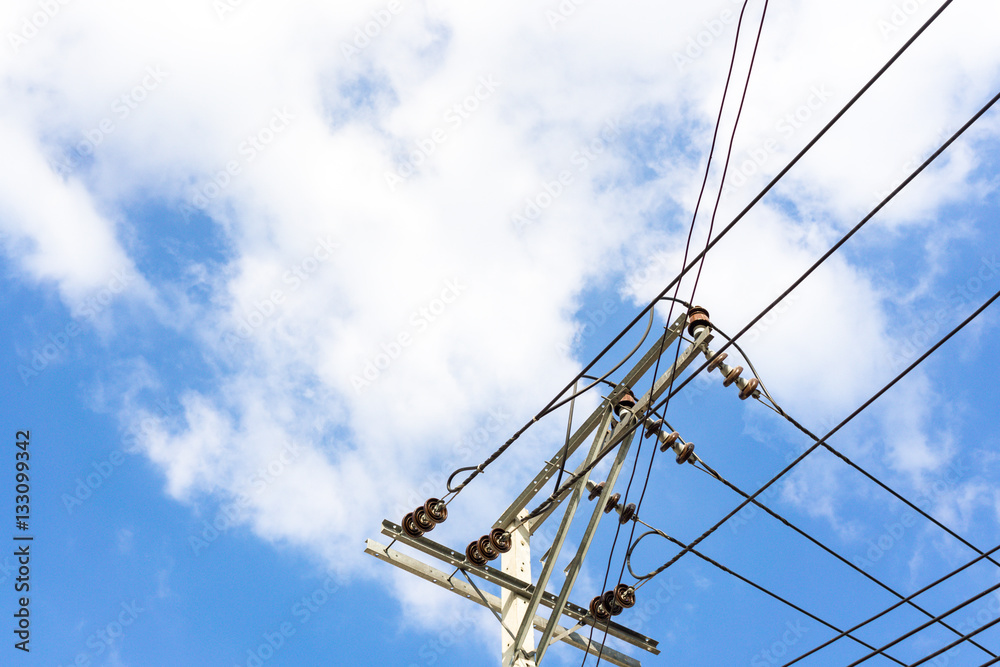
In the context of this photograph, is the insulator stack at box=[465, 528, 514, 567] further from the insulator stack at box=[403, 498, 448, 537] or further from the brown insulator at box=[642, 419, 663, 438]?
the brown insulator at box=[642, 419, 663, 438]

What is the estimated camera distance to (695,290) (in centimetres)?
685

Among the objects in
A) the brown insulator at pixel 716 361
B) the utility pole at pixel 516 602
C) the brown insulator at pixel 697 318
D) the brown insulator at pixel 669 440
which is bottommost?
the utility pole at pixel 516 602

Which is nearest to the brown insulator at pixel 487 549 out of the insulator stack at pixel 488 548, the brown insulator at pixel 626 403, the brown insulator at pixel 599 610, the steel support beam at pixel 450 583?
the insulator stack at pixel 488 548

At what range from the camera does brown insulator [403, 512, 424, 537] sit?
24.8 ft

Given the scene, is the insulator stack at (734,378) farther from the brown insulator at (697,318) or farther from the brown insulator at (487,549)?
the brown insulator at (487,549)

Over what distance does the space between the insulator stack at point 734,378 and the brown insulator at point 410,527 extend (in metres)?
3.02

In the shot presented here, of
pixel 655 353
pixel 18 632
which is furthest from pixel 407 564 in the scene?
pixel 18 632

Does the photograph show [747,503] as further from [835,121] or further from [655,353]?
[835,121]

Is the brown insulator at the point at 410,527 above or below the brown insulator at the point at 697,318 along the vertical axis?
below

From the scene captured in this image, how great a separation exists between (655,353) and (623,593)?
242cm

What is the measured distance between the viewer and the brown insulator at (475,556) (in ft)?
25.6

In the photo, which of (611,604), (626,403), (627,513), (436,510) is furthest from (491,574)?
(626,403)

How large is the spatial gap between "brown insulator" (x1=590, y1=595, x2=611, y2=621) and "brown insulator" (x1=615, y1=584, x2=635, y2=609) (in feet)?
0.47

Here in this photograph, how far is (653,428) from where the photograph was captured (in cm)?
705
